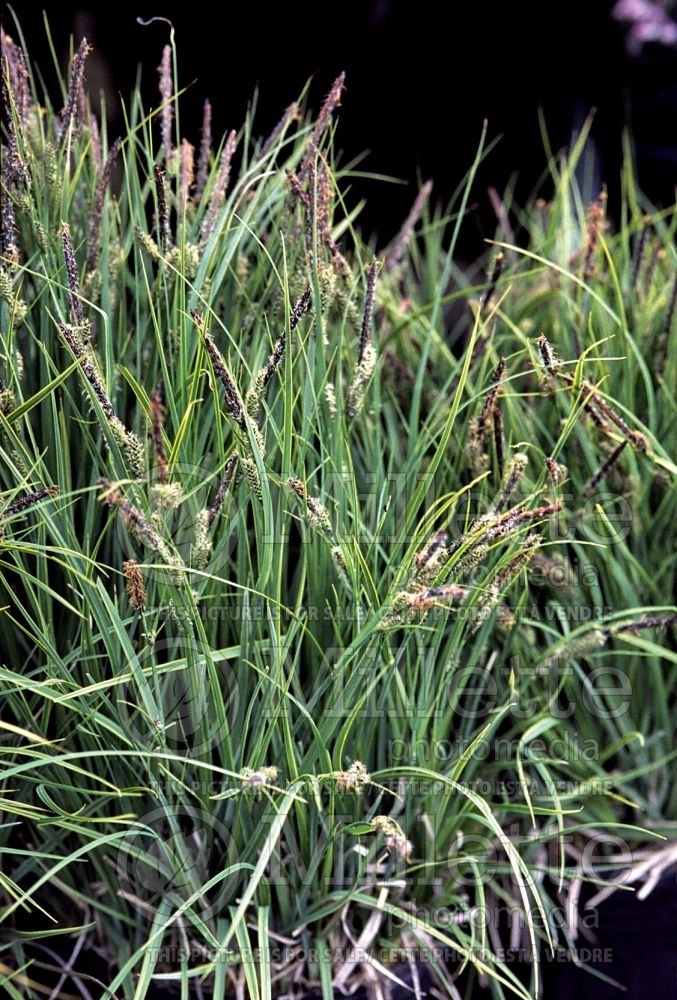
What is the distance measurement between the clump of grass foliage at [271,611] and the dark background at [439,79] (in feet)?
5.44

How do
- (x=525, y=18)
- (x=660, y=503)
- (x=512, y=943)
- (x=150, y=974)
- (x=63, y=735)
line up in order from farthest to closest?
1. (x=525, y=18)
2. (x=660, y=503)
3. (x=512, y=943)
4. (x=63, y=735)
5. (x=150, y=974)

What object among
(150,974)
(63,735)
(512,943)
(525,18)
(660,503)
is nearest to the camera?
(150,974)

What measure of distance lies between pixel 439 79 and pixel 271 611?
2.36 meters

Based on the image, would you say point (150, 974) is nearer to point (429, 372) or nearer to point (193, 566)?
point (193, 566)

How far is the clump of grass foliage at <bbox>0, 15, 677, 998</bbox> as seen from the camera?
71 centimetres

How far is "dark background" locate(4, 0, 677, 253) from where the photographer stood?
95.6 inches

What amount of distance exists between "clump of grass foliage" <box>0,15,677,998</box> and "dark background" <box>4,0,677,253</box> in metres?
1.66

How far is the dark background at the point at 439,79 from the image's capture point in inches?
95.6

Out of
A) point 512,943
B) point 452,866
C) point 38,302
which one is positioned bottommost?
point 512,943

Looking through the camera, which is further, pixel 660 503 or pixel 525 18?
pixel 525 18

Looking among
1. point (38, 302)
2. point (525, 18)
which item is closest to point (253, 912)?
point (38, 302)

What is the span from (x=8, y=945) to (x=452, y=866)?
14.6 inches

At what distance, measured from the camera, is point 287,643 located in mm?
716

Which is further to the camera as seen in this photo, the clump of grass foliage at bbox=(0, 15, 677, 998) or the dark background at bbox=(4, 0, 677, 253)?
the dark background at bbox=(4, 0, 677, 253)
